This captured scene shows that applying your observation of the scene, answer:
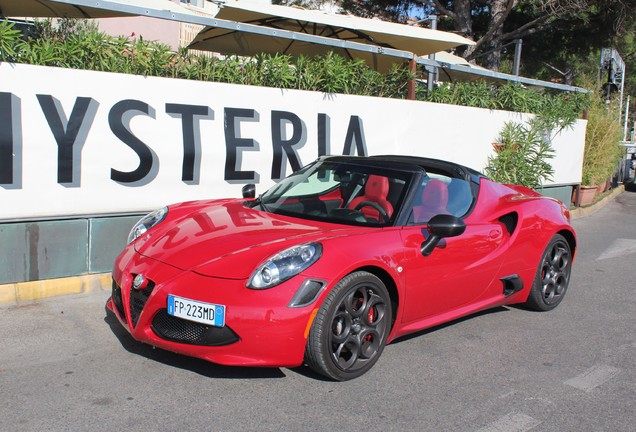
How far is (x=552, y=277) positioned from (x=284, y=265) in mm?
3026

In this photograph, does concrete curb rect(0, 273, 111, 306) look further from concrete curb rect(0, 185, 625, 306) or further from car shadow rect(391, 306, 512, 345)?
car shadow rect(391, 306, 512, 345)

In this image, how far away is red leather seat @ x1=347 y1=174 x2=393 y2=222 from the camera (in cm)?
461

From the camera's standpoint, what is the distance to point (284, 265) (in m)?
3.79

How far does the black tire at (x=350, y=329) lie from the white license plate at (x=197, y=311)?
0.54 metres

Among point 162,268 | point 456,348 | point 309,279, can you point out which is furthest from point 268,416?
point 456,348

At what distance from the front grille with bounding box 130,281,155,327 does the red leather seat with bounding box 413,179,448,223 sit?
1861 mm

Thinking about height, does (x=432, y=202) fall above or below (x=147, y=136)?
below

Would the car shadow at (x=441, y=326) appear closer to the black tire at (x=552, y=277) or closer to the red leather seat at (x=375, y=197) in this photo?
the black tire at (x=552, y=277)

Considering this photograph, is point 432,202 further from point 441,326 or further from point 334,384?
point 334,384

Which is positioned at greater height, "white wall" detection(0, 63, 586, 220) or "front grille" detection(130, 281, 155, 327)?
"white wall" detection(0, 63, 586, 220)

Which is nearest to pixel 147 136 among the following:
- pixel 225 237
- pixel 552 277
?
pixel 225 237

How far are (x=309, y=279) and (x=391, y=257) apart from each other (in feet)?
2.20

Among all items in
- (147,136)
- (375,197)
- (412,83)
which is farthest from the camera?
(412,83)

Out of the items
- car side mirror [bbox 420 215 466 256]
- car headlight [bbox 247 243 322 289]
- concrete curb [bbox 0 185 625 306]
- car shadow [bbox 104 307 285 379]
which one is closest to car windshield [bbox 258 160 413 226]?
car side mirror [bbox 420 215 466 256]
